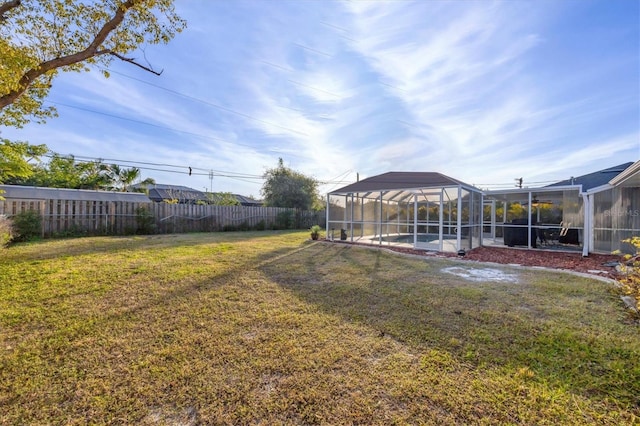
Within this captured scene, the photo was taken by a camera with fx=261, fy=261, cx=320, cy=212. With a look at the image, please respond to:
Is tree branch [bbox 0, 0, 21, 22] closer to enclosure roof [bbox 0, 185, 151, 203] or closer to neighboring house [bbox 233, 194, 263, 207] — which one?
enclosure roof [bbox 0, 185, 151, 203]

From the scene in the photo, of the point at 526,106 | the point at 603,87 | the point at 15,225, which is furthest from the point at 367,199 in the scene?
the point at 15,225

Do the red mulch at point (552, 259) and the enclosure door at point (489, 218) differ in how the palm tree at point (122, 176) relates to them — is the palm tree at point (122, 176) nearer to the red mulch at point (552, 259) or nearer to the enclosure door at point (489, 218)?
the red mulch at point (552, 259)

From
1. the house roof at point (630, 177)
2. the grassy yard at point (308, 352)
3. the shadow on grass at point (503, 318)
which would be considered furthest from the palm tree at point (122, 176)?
the house roof at point (630, 177)

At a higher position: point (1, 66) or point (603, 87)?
point (603, 87)

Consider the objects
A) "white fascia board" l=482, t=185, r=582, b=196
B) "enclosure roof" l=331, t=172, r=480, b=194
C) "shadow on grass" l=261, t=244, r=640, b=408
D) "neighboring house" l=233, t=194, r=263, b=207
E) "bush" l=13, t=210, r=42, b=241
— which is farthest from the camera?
"neighboring house" l=233, t=194, r=263, b=207

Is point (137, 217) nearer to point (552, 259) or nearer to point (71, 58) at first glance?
point (71, 58)

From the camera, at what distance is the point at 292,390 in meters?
1.96

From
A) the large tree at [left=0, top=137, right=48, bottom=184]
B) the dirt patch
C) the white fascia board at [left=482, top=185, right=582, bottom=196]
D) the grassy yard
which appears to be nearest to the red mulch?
the dirt patch

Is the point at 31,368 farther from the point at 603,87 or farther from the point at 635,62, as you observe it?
the point at 603,87

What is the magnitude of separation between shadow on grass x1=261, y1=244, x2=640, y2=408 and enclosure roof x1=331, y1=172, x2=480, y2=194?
427 cm

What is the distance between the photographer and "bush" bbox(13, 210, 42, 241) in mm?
8539

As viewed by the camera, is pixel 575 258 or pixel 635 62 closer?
pixel 635 62

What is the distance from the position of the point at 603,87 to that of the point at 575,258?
17.4ft

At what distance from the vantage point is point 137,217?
12.3 m
